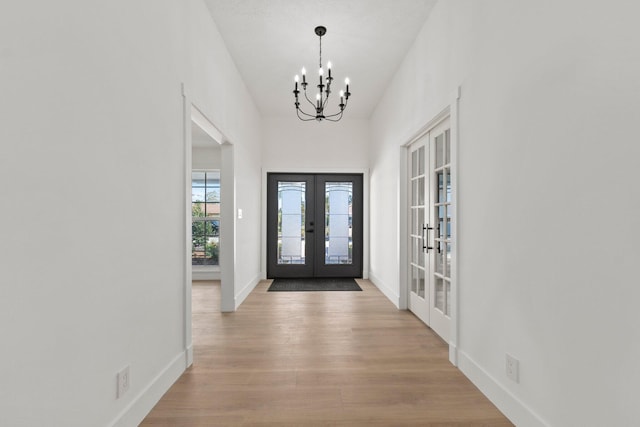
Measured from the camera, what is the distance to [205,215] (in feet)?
22.6

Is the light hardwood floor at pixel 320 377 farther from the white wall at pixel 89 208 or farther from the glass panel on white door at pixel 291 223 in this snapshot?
the glass panel on white door at pixel 291 223

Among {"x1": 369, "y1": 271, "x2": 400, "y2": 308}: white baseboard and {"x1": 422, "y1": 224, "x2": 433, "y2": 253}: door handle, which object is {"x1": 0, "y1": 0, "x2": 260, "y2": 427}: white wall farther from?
{"x1": 369, "y1": 271, "x2": 400, "y2": 308}: white baseboard

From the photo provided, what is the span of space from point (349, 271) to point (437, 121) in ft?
12.9

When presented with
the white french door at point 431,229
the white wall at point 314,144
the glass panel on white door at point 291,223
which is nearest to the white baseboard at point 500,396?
the white french door at point 431,229

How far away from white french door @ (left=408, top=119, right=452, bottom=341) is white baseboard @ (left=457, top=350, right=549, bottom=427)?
62 centimetres

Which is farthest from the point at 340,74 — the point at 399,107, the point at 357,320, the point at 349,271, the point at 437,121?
the point at 349,271

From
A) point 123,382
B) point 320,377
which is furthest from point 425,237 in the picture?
point 123,382

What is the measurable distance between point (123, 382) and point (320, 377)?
125 centimetres

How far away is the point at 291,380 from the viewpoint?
2.37 m

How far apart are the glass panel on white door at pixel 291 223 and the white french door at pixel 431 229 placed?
8.99 feet

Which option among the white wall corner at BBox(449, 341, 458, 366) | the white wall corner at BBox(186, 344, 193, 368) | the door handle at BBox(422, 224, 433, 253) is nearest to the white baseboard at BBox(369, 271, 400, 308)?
the door handle at BBox(422, 224, 433, 253)

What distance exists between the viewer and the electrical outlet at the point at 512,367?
186cm

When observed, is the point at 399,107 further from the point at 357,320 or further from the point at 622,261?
the point at 622,261

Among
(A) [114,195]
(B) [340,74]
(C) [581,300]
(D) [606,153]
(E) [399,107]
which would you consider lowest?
(C) [581,300]
